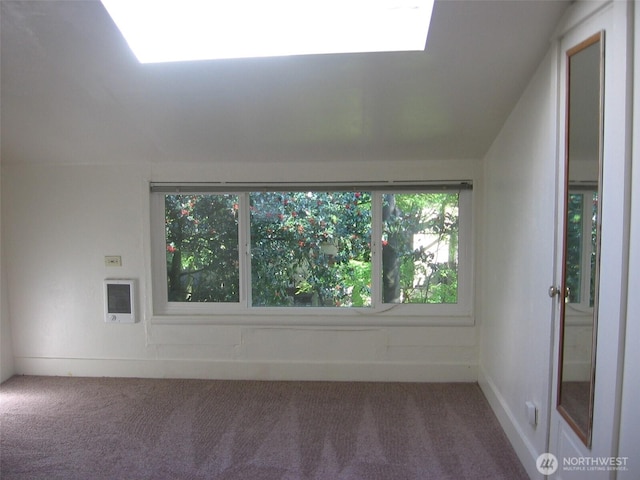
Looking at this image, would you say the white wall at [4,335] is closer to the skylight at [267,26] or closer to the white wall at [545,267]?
the skylight at [267,26]

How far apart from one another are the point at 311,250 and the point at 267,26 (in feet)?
5.21

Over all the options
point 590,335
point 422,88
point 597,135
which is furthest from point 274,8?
point 590,335

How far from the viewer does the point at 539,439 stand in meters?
1.78

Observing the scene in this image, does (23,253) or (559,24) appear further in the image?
(23,253)

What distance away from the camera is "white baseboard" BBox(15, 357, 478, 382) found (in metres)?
2.84

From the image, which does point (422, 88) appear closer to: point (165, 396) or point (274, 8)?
point (274, 8)

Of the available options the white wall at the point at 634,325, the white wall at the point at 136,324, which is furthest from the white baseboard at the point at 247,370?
the white wall at the point at 634,325

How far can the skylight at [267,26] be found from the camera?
180 centimetres

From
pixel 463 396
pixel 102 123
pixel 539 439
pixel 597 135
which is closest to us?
pixel 597 135

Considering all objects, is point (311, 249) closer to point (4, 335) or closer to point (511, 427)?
point (511, 427)

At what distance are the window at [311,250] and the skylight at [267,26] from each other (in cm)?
114

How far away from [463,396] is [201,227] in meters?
2.30

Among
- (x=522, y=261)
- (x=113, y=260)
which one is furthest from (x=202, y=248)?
(x=522, y=261)

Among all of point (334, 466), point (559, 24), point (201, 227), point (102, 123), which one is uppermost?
point (559, 24)
